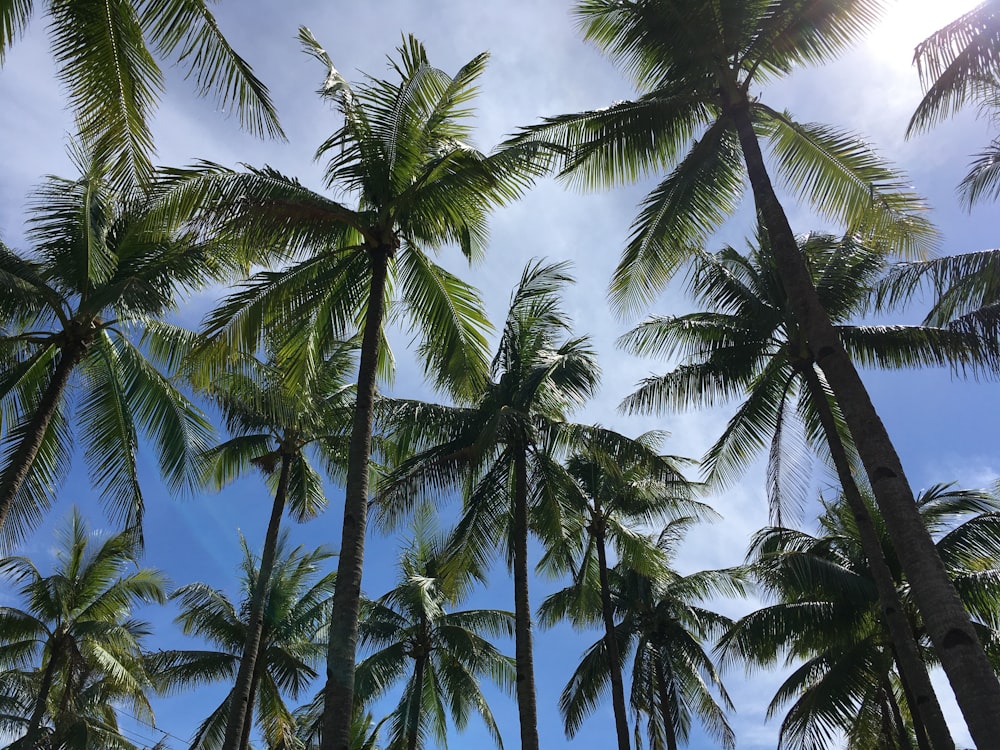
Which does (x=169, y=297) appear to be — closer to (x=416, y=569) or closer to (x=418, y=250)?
(x=418, y=250)

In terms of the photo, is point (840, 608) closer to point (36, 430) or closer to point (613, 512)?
point (613, 512)

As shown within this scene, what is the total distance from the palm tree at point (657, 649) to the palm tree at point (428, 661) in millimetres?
2755

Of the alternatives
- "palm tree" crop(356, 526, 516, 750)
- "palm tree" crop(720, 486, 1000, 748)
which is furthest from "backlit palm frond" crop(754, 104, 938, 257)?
"palm tree" crop(356, 526, 516, 750)

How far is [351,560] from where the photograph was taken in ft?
29.2

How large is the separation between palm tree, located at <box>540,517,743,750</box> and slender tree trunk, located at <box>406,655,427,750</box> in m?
4.20

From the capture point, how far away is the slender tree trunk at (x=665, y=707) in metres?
21.6

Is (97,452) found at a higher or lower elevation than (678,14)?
lower

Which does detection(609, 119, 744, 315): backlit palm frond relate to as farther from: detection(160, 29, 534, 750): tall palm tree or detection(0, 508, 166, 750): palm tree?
detection(0, 508, 166, 750): palm tree

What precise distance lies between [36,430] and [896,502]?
36.1 feet

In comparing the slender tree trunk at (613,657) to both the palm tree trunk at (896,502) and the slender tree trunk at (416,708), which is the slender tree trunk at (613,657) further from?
the palm tree trunk at (896,502)

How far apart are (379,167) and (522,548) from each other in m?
7.26

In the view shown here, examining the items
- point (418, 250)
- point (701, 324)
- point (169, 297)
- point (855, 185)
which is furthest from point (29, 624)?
point (855, 185)

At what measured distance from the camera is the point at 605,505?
20.7m

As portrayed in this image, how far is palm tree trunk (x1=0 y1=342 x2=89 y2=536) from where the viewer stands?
10.9 metres
